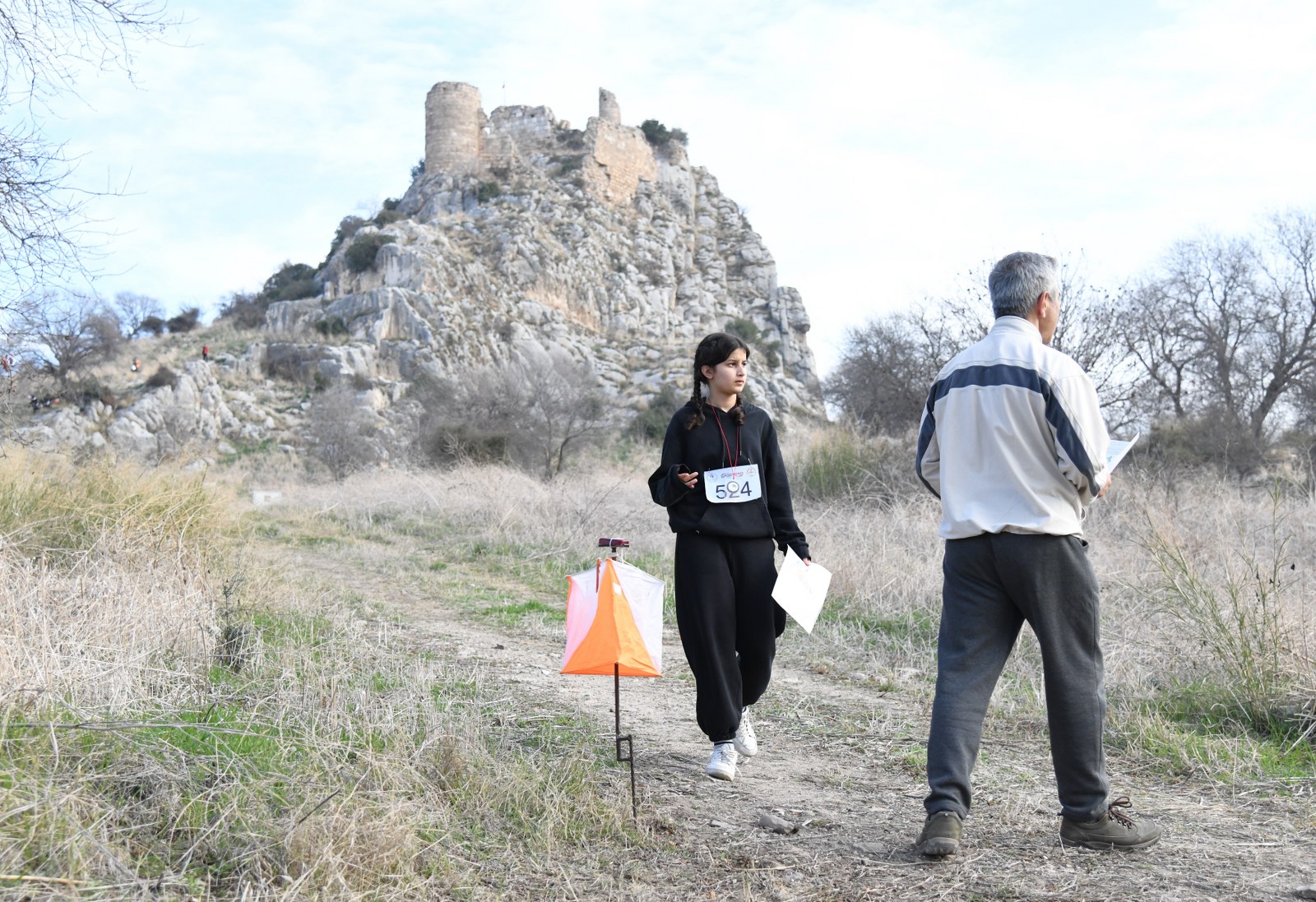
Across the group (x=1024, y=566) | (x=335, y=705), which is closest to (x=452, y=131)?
(x=335, y=705)

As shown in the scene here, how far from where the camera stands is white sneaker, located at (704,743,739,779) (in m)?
4.16

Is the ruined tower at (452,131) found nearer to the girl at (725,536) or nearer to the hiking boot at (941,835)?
the girl at (725,536)

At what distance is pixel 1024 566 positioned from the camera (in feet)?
10.8

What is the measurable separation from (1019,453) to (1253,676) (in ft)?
8.29

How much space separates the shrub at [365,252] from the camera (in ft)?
138

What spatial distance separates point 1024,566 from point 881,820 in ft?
3.76

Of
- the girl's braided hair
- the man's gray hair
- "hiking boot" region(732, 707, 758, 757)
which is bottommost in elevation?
"hiking boot" region(732, 707, 758, 757)

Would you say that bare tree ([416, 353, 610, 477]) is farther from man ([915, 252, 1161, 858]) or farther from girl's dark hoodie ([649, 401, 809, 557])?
man ([915, 252, 1161, 858])

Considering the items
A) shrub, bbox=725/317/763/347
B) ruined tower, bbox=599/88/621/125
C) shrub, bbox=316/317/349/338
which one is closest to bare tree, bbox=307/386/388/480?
shrub, bbox=316/317/349/338

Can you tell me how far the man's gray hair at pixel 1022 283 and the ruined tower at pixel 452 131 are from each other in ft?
165

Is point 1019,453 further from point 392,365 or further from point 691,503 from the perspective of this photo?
point 392,365

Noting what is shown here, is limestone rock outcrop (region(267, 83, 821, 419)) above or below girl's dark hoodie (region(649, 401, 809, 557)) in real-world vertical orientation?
above

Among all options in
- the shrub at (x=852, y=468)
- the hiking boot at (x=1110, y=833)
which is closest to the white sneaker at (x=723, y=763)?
the hiking boot at (x=1110, y=833)

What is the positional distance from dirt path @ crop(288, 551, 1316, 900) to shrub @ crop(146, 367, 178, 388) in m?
29.7
